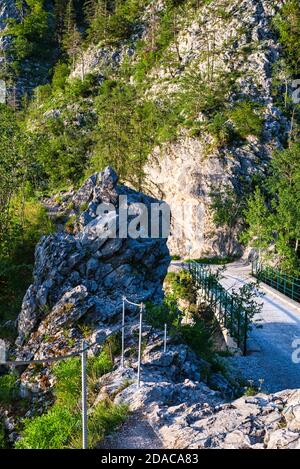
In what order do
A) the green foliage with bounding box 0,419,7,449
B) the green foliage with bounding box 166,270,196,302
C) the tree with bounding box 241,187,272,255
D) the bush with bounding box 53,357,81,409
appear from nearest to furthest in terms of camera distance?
the bush with bounding box 53,357,81,409 < the green foliage with bounding box 0,419,7,449 < the green foliage with bounding box 166,270,196,302 < the tree with bounding box 241,187,272,255

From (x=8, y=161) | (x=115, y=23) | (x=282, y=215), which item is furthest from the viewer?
(x=115, y=23)

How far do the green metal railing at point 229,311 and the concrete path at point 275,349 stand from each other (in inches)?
19.5

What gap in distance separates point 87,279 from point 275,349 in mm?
6950

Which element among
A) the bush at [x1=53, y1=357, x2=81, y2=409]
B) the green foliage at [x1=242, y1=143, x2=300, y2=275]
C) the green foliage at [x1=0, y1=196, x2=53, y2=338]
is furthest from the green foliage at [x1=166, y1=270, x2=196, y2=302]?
the bush at [x1=53, y1=357, x2=81, y2=409]

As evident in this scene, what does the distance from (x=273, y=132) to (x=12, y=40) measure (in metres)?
49.6

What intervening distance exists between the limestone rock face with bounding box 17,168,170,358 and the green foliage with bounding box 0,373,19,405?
2.28 feet

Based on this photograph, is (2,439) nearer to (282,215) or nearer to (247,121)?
(282,215)

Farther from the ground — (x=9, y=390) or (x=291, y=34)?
(x=291, y=34)

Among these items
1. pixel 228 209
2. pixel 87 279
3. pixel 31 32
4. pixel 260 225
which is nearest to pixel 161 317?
pixel 87 279

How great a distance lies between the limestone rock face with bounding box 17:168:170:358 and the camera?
996 centimetres

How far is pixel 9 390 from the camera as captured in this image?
29.2 ft

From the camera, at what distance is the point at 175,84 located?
42531 millimetres

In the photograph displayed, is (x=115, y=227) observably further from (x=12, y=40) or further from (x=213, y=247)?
(x=12, y=40)

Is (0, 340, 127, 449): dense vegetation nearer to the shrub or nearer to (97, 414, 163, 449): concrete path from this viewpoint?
(97, 414, 163, 449): concrete path
